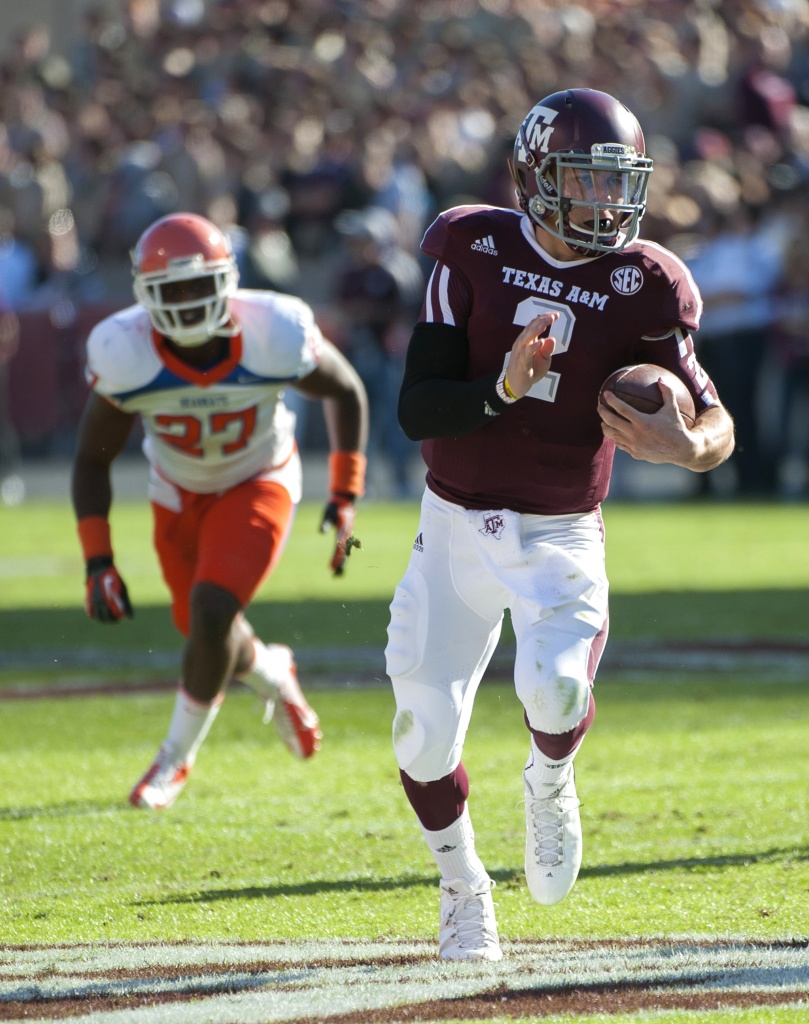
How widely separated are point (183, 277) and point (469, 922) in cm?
259

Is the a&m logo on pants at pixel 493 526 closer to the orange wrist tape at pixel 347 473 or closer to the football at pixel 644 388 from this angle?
the football at pixel 644 388

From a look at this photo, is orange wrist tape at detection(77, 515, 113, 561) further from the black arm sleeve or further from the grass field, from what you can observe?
the black arm sleeve

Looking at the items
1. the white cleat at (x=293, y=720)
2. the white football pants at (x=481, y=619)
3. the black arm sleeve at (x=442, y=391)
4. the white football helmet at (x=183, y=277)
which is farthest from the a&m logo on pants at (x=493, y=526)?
the white cleat at (x=293, y=720)

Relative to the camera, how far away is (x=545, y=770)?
4.08 m

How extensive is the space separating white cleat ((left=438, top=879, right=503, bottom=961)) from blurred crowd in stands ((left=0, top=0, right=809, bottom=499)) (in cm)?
1062

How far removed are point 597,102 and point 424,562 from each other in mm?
1159

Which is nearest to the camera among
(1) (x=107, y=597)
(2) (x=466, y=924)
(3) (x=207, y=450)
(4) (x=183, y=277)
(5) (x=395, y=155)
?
(2) (x=466, y=924)

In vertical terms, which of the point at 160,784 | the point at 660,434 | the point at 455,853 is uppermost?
the point at 660,434

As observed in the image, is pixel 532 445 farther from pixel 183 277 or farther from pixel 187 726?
pixel 187 726

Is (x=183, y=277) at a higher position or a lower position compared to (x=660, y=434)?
lower

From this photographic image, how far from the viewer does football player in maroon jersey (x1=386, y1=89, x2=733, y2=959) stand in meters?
4.07

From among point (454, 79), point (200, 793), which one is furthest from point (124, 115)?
point (200, 793)

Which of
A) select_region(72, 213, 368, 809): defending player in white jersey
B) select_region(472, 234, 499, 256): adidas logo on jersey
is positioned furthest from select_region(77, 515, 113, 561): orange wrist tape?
select_region(472, 234, 499, 256): adidas logo on jersey

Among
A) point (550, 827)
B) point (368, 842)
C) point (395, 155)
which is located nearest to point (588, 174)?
point (550, 827)
